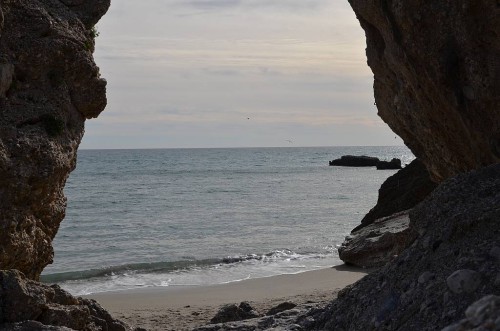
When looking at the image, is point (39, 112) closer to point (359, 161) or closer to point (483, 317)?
point (483, 317)

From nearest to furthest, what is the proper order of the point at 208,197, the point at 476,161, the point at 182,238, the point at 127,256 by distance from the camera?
the point at 476,161 → the point at 127,256 → the point at 182,238 → the point at 208,197

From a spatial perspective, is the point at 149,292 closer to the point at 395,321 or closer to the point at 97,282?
the point at 97,282

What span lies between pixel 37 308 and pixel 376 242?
10.5 meters

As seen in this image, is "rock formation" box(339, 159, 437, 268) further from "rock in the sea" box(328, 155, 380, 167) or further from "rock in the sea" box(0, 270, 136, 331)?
"rock in the sea" box(328, 155, 380, 167)

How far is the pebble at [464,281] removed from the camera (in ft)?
16.9

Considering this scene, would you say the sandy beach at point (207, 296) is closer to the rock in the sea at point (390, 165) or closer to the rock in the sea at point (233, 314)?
the rock in the sea at point (233, 314)

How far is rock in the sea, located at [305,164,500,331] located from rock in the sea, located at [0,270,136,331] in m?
2.74

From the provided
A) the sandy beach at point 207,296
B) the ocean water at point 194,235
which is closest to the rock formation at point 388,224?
the sandy beach at point 207,296

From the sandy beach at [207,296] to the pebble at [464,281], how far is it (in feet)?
24.6

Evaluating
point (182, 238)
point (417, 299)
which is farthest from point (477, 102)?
point (182, 238)

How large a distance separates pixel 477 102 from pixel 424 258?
88.9 inches

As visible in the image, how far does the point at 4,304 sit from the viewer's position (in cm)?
768

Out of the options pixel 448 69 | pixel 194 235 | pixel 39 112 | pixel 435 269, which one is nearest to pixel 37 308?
pixel 39 112

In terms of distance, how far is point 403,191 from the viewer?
20.8m
